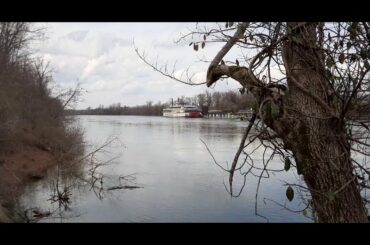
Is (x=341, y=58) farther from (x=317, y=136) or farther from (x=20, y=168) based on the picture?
(x=20, y=168)

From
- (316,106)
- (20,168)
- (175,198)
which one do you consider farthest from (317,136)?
(20,168)

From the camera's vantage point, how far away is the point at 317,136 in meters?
2.78

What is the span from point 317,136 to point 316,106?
0.21 m

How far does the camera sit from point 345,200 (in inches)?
105

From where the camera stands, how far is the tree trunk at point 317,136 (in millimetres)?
2689

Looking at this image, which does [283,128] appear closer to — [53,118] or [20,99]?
[20,99]

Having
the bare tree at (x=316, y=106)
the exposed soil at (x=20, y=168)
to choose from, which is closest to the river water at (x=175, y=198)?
the exposed soil at (x=20, y=168)

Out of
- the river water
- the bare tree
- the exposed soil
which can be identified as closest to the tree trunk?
the bare tree

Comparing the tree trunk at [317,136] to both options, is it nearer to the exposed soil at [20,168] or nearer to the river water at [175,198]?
the river water at [175,198]

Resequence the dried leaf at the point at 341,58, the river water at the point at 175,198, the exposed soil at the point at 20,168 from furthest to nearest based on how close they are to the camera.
→ the exposed soil at the point at 20,168 → the river water at the point at 175,198 → the dried leaf at the point at 341,58

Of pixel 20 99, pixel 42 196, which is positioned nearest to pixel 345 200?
pixel 42 196

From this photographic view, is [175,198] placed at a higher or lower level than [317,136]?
lower

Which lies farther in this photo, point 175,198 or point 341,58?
point 175,198
